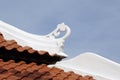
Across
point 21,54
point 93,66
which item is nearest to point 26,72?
point 21,54

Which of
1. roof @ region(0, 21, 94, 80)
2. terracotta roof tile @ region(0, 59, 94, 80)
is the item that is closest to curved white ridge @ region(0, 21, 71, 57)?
roof @ region(0, 21, 94, 80)

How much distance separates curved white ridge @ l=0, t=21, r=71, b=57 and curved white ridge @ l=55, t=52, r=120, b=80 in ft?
1.42

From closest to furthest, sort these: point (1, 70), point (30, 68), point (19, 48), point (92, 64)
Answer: point (1, 70) → point (30, 68) → point (19, 48) → point (92, 64)

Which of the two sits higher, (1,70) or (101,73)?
(101,73)

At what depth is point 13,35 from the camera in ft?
30.8

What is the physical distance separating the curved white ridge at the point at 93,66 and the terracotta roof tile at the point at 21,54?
88 centimetres

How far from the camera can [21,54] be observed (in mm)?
8195

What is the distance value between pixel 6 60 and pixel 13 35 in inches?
60.8

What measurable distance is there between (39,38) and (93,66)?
59.3 inches

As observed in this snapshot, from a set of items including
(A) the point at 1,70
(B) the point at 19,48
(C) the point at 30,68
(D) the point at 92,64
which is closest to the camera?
(A) the point at 1,70

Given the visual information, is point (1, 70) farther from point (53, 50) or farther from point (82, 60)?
point (82, 60)

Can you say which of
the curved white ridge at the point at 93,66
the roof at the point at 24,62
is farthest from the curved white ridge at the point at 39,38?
the curved white ridge at the point at 93,66

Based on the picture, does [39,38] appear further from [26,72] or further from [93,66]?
[26,72]

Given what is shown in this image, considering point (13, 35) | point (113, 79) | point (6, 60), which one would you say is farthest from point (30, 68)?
point (113, 79)
